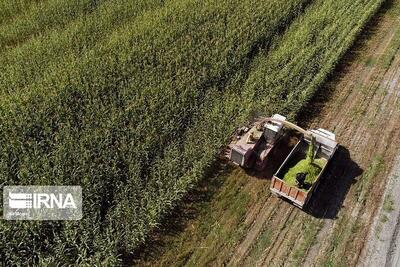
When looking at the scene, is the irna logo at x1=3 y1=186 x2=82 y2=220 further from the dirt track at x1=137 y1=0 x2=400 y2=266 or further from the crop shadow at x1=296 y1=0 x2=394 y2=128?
the crop shadow at x1=296 y1=0 x2=394 y2=128

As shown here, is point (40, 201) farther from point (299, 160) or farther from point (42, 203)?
point (299, 160)

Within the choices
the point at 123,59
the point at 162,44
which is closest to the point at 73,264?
the point at 123,59

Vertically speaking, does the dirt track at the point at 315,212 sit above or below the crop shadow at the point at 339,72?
below

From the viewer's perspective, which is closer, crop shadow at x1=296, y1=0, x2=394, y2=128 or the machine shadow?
the machine shadow

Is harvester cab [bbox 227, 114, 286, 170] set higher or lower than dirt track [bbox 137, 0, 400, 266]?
higher

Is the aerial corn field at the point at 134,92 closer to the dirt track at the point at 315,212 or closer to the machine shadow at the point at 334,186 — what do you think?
the dirt track at the point at 315,212

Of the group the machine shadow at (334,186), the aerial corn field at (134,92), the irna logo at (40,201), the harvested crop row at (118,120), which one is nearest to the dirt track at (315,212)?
the machine shadow at (334,186)

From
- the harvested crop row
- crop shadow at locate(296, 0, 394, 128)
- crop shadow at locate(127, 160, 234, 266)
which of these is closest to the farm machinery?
crop shadow at locate(127, 160, 234, 266)

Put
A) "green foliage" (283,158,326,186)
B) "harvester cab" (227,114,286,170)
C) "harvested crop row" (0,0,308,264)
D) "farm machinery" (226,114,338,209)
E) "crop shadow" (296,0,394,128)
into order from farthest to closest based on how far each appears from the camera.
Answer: "crop shadow" (296,0,394,128) < "harvester cab" (227,114,286,170) < "green foliage" (283,158,326,186) < "farm machinery" (226,114,338,209) < "harvested crop row" (0,0,308,264)

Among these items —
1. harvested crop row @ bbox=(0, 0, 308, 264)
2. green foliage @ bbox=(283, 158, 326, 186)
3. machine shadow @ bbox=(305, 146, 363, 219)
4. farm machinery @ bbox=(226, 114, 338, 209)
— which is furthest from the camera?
machine shadow @ bbox=(305, 146, 363, 219)
